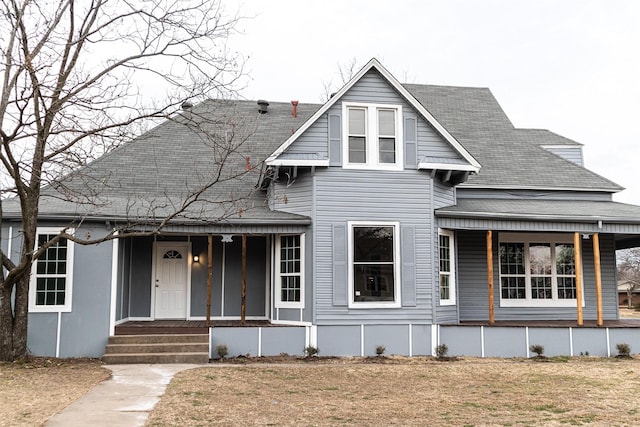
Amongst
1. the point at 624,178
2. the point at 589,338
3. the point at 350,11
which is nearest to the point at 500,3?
the point at 350,11

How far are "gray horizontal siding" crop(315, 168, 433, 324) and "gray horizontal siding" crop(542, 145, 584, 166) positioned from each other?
8216 mm

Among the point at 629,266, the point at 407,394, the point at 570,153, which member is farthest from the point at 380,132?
the point at 629,266

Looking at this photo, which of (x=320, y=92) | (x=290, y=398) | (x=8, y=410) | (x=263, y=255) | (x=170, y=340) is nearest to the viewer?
(x=8, y=410)

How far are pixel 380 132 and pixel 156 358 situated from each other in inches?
282

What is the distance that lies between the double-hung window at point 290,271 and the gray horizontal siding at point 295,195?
A: 0.67m

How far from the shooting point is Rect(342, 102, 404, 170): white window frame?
13.0 m

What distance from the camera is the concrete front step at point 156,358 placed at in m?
11.2

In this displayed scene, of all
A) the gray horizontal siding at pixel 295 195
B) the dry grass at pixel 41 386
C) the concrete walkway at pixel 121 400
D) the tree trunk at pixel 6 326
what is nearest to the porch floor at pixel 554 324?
the gray horizontal siding at pixel 295 195

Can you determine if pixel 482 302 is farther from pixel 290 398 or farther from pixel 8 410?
pixel 8 410

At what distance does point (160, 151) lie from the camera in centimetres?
1655

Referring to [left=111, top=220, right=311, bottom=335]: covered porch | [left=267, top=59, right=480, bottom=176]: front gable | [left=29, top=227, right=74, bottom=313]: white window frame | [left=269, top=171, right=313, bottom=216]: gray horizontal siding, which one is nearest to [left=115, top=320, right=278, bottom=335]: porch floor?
[left=111, top=220, right=311, bottom=335]: covered porch

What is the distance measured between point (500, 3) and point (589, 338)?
12333 mm

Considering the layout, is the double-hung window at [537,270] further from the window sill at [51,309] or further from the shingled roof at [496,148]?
the window sill at [51,309]

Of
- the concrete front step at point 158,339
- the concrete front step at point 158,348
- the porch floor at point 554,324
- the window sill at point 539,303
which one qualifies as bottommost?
the concrete front step at point 158,348
